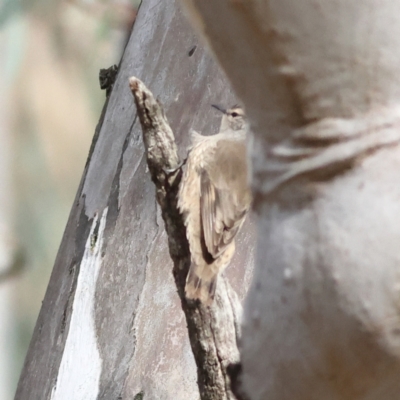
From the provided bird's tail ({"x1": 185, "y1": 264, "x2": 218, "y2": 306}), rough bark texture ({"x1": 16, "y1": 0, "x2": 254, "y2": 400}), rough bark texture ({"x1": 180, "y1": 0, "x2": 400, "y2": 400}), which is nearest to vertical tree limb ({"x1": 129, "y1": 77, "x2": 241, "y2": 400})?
bird's tail ({"x1": 185, "y1": 264, "x2": 218, "y2": 306})

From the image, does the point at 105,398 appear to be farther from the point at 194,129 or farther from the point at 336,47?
the point at 336,47

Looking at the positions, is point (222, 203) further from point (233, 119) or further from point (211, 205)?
point (233, 119)

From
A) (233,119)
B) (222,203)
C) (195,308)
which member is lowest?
(195,308)

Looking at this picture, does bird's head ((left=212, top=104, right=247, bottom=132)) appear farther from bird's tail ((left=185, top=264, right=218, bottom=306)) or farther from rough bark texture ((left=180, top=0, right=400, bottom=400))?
rough bark texture ((left=180, top=0, right=400, bottom=400))

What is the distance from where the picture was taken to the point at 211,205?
0.77m

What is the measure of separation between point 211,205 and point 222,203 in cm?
2

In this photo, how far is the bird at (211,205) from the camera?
70cm

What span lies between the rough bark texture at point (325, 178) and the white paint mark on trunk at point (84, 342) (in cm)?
75

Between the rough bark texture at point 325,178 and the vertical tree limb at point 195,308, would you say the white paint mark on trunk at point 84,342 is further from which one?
the rough bark texture at point 325,178

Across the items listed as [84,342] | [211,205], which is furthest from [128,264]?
[211,205]

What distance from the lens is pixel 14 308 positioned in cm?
176

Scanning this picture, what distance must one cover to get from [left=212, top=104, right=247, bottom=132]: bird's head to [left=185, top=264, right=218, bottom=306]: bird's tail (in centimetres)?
33

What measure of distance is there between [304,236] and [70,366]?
844 mm

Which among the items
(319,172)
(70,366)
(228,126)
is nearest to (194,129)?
(228,126)
